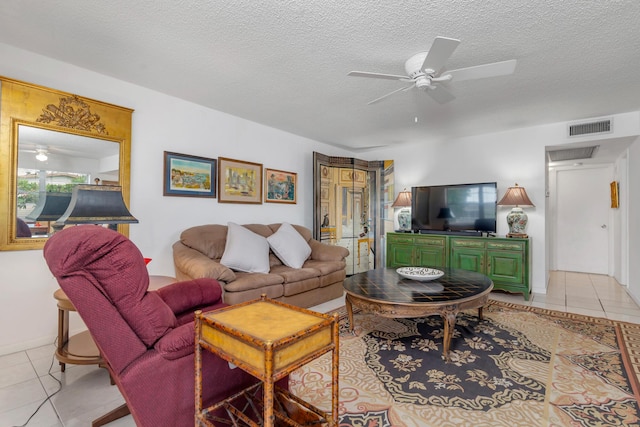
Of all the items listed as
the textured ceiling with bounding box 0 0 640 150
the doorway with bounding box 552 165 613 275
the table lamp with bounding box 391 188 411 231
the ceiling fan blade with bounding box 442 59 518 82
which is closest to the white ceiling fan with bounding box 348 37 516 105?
the ceiling fan blade with bounding box 442 59 518 82

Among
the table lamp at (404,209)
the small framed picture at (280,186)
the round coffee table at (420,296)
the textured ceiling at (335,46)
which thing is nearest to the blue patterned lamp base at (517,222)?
the textured ceiling at (335,46)

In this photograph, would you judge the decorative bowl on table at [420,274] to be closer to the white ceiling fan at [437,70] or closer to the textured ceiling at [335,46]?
the white ceiling fan at [437,70]

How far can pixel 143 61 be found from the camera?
2.64m

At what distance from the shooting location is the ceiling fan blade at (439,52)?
1.77 meters

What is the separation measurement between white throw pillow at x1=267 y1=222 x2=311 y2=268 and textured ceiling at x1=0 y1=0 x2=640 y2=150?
1.62 m

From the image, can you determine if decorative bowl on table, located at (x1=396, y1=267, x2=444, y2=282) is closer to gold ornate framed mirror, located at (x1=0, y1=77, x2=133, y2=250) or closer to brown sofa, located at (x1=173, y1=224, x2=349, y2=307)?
brown sofa, located at (x1=173, y1=224, x2=349, y2=307)

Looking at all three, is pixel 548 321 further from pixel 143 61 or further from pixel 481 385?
pixel 143 61

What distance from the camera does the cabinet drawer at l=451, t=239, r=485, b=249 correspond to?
4332mm

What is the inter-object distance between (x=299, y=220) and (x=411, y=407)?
11.7 feet

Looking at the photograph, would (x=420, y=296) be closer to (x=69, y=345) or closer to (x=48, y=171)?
(x=69, y=345)

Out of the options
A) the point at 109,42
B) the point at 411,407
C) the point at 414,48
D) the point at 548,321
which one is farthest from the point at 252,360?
the point at 548,321

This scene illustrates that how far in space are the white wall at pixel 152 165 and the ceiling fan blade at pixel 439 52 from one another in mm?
2703

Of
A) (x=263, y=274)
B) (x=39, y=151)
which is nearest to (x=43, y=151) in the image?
(x=39, y=151)

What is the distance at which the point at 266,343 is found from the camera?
980 mm
